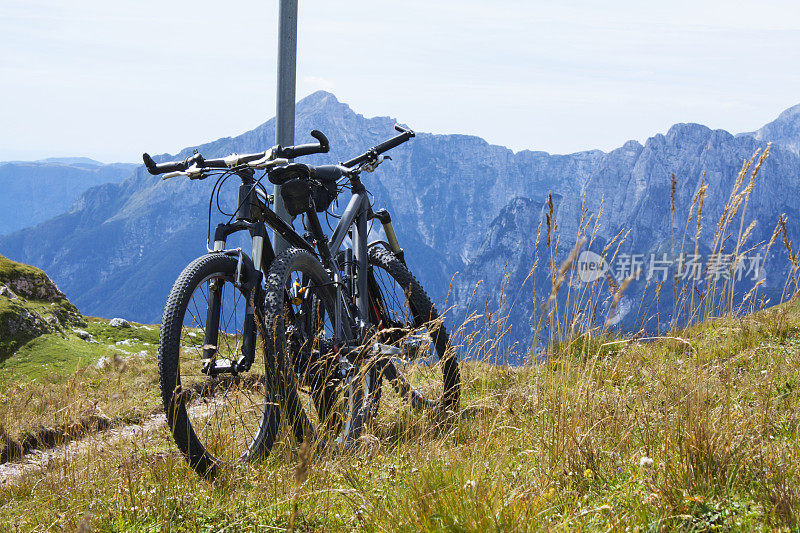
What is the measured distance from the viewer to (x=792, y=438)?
9.41 ft

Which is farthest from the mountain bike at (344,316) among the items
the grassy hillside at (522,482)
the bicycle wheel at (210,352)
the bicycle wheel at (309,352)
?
the grassy hillside at (522,482)

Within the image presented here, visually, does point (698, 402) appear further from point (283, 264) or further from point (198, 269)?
point (198, 269)

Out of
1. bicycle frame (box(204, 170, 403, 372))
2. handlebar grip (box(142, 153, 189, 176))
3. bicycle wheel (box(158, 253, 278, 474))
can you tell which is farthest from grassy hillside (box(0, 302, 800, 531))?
handlebar grip (box(142, 153, 189, 176))

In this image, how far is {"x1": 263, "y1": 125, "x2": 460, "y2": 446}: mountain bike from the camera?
11.5ft

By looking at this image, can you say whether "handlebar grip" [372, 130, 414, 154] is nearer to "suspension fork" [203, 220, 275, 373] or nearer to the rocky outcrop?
"suspension fork" [203, 220, 275, 373]

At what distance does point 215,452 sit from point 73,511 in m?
0.98

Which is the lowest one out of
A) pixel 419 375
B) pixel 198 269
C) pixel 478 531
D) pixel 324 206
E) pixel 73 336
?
pixel 73 336

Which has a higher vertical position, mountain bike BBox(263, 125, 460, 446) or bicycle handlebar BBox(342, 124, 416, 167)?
bicycle handlebar BBox(342, 124, 416, 167)

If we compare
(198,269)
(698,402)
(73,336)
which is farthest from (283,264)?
(73,336)

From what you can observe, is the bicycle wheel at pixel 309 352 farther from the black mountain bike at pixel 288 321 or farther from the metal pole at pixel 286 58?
the metal pole at pixel 286 58

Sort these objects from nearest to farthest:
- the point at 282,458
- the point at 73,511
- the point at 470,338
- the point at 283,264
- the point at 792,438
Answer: the point at 73,511
the point at 792,438
the point at 282,458
the point at 283,264
the point at 470,338

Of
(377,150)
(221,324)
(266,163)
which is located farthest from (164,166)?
(377,150)

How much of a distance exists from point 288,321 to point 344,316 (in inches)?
43.8

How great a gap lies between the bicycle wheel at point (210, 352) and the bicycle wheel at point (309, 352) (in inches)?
7.3
